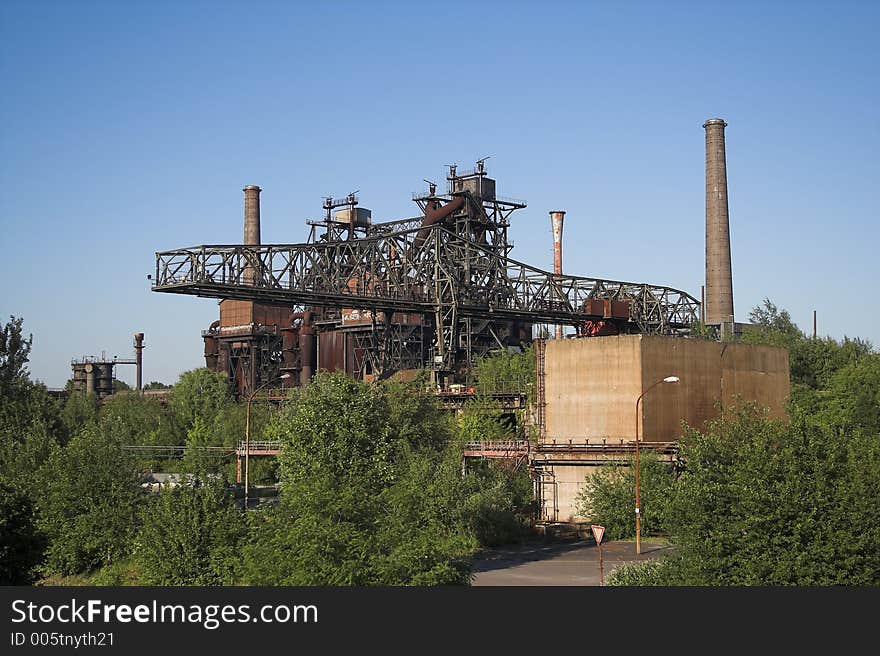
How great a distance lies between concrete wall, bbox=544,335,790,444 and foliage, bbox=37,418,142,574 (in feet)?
68.4

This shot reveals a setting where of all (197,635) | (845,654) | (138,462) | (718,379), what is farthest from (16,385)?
(845,654)

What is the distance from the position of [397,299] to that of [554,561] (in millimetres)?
37552

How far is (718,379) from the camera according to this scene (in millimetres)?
52531

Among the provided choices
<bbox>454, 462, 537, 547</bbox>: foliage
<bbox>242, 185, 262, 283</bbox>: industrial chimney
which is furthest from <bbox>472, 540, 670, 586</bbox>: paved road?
<bbox>242, 185, 262, 283</bbox>: industrial chimney

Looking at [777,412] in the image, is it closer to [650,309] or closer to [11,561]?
A: [650,309]

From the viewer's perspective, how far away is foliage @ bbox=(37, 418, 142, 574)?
129ft

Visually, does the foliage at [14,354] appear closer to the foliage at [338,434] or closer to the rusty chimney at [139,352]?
the foliage at [338,434]

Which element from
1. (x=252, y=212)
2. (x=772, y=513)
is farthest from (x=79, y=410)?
(x=772, y=513)

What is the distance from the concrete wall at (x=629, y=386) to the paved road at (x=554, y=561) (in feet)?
22.0

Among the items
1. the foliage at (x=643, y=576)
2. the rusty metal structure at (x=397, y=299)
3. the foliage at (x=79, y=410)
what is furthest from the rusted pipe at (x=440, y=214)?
the foliage at (x=643, y=576)

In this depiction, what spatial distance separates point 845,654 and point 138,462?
1365 inches

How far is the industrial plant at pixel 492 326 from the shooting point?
49.7 metres

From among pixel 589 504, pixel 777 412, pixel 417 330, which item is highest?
pixel 417 330

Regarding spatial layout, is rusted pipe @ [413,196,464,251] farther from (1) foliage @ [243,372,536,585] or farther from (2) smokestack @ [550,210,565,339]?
(1) foliage @ [243,372,536,585]
